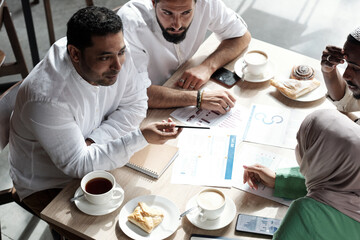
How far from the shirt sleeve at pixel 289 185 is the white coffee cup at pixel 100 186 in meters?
0.58

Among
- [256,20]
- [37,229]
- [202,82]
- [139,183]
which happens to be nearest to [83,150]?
[139,183]

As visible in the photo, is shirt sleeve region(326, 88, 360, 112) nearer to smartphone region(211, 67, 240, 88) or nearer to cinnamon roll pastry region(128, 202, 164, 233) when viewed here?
smartphone region(211, 67, 240, 88)

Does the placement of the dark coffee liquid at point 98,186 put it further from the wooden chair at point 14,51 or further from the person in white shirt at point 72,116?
the wooden chair at point 14,51

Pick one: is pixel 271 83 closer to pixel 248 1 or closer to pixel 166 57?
pixel 166 57

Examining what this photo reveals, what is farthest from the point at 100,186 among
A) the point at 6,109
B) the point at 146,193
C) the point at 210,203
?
the point at 6,109

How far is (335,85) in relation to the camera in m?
2.06

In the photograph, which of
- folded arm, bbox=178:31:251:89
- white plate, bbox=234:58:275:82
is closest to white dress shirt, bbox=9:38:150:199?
folded arm, bbox=178:31:251:89

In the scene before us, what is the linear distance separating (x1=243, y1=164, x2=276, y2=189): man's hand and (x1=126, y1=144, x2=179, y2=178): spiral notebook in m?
0.30

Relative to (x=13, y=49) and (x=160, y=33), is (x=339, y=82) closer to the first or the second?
(x=160, y=33)

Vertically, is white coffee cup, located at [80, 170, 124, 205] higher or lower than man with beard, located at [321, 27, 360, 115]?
lower

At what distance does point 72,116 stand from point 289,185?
0.86 m

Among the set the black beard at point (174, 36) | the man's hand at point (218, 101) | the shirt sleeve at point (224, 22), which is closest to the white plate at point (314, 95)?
the man's hand at point (218, 101)

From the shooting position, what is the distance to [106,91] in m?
1.92

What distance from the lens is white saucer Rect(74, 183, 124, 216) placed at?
1613mm
